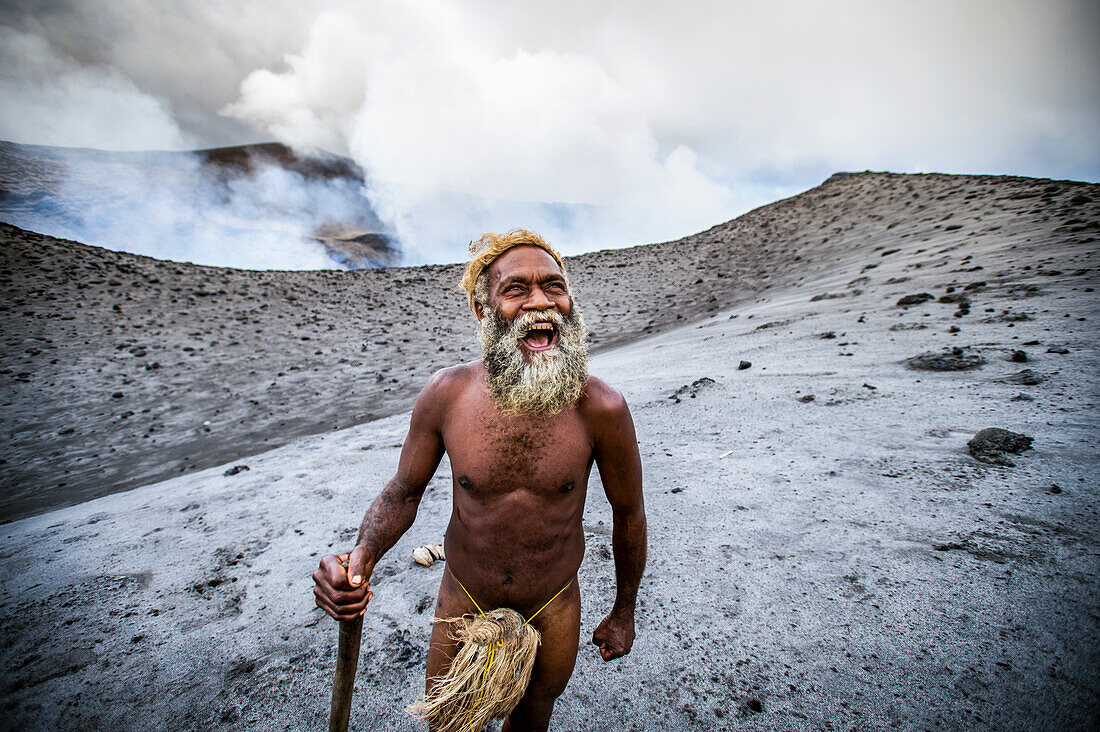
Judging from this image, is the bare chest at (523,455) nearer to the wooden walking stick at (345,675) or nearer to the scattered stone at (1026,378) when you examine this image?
the wooden walking stick at (345,675)

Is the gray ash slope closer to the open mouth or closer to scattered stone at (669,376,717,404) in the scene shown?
scattered stone at (669,376,717,404)

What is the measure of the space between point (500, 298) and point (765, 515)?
2.47 m

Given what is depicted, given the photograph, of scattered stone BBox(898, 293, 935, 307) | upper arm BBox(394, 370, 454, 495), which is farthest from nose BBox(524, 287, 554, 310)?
scattered stone BBox(898, 293, 935, 307)

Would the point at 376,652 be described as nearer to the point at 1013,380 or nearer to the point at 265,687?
the point at 265,687

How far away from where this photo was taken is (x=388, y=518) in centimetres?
158

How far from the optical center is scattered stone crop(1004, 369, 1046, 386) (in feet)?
12.6

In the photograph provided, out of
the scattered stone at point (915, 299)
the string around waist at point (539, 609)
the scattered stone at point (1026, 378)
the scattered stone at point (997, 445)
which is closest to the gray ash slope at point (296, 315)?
the scattered stone at point (915, 299)

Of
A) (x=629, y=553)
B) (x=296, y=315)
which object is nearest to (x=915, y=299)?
(x=629, y=553)

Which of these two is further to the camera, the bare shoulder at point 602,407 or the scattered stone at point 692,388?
the scattered stone at point 692,388

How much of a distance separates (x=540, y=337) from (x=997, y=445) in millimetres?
3576

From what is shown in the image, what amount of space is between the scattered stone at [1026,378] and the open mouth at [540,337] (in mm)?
4758

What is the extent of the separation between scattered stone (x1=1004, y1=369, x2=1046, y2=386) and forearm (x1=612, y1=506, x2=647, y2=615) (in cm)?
446

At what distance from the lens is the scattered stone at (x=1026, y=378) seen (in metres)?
3.83

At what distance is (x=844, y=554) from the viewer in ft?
8.18
